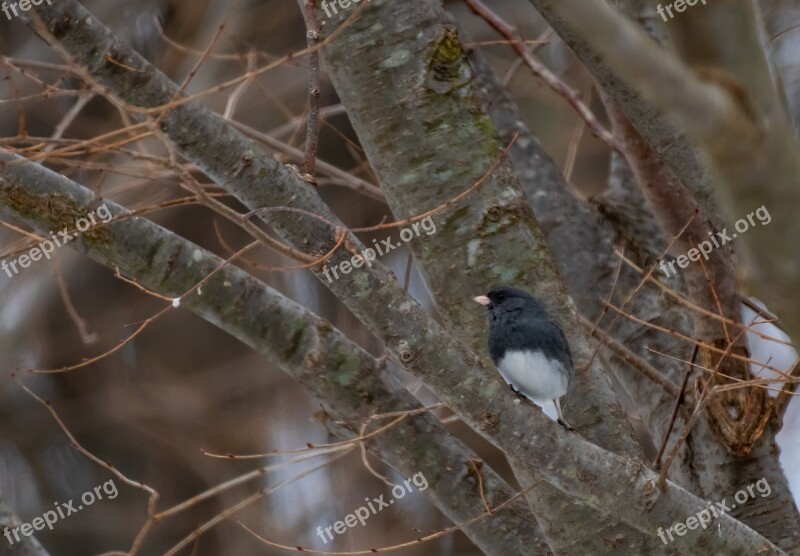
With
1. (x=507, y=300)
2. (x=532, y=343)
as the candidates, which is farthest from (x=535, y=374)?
(x=507, y=300)

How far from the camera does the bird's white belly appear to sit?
243cm

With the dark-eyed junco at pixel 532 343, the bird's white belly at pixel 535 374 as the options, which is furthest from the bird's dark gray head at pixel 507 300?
the bird's white belly at pixel 535 374

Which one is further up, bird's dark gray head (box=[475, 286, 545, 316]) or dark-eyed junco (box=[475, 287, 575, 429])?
bird's dark gray head (box=[475, 286, 545, 316])

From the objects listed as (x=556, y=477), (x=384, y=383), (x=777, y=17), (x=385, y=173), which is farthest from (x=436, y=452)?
(x=777, y=17)

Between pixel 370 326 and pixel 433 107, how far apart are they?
816 millimetres

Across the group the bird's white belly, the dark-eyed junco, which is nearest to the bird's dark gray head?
the dark-eyed junco

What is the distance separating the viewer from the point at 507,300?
7.86ft

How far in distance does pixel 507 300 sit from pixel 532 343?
172 mm

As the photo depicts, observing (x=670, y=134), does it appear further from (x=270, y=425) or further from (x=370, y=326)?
(x=270, y=425)

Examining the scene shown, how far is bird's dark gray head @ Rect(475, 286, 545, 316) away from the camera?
239 cm

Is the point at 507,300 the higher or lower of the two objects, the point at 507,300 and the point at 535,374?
the higher

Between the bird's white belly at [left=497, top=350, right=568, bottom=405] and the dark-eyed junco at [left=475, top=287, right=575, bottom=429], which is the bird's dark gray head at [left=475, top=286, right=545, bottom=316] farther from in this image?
the bird's white belly at [left=497, top=350, right=568, bottom=405]

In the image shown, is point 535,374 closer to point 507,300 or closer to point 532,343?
point 532,343

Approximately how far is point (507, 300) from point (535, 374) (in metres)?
0.23
